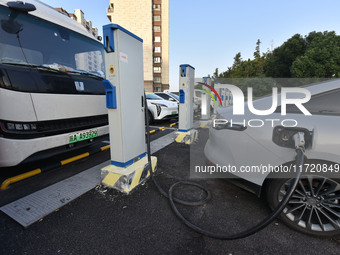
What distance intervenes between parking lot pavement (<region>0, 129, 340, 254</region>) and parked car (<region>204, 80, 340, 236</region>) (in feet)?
0.72

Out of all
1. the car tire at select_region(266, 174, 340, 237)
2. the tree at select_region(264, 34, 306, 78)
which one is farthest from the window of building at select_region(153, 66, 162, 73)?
the car tire at select_region(266, 174, 340, 237)

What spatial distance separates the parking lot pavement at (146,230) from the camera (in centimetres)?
150

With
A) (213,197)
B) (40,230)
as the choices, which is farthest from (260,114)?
(40,230)

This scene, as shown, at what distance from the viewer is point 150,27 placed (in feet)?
106

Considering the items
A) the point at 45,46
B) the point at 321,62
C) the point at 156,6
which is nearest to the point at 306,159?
the point at 45,46

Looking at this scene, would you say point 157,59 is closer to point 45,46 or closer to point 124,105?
point 45,46

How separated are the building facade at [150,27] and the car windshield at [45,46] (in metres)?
30.2

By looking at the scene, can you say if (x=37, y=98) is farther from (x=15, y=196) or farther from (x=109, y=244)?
(x=109, y=244)

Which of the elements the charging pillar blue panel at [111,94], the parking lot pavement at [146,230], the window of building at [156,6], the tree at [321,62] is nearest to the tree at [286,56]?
the tree at [321,62]

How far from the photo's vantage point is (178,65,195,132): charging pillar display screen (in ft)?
15.6

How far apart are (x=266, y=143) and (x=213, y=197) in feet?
3.34

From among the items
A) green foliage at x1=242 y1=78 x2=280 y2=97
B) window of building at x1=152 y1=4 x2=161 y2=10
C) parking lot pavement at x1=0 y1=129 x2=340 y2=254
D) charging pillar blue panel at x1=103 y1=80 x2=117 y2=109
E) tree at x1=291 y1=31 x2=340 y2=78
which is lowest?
parking lot pavement at x1=0 y1=129 x2=340 y2=254

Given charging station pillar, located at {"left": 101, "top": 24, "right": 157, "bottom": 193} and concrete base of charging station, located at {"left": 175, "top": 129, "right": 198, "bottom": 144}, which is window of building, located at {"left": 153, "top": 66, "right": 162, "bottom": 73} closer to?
concrete base of charging station, located at {"left": 175, "top": 129, "right": 198, "bottom": 144}

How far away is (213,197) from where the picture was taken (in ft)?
7.47
